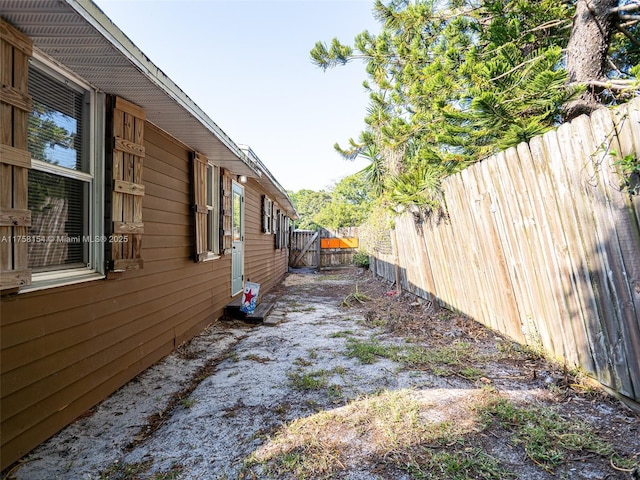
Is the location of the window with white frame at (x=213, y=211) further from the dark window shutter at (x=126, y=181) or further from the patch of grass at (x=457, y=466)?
the patch of grass at (x=457, y=466)

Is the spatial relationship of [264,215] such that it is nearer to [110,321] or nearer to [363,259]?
[363,259]

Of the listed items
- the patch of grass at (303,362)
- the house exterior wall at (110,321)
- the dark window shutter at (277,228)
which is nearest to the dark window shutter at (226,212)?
the house exterior wall at (110,321)

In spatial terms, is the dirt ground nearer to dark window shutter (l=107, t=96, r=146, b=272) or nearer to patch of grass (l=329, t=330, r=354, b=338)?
patch of grass (l=329, t=330, r=354, b=338)

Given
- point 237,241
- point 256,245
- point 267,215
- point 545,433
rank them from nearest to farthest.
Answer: point 545,433, point 237,241, point 256,245, point 267,215

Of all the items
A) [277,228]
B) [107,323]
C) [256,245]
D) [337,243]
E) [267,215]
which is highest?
[267,215]

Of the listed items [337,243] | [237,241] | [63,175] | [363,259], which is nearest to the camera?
[63,175]

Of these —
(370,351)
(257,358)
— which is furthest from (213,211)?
(370,351)

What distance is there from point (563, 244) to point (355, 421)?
6.51 ft

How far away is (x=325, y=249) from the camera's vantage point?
49.2 feet

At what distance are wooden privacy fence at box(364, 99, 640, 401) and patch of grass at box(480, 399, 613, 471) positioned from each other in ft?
1.54

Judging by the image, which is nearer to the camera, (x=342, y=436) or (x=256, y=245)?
(x=342, y=436)

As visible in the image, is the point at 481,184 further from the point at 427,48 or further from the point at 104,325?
the point at 427,48

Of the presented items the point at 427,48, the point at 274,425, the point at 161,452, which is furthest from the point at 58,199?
the point at 427,48

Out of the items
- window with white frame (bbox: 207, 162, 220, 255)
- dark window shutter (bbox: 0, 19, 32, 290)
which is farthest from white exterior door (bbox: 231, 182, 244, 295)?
dark window shutter (bbox: 0, 19, 32, 290)
